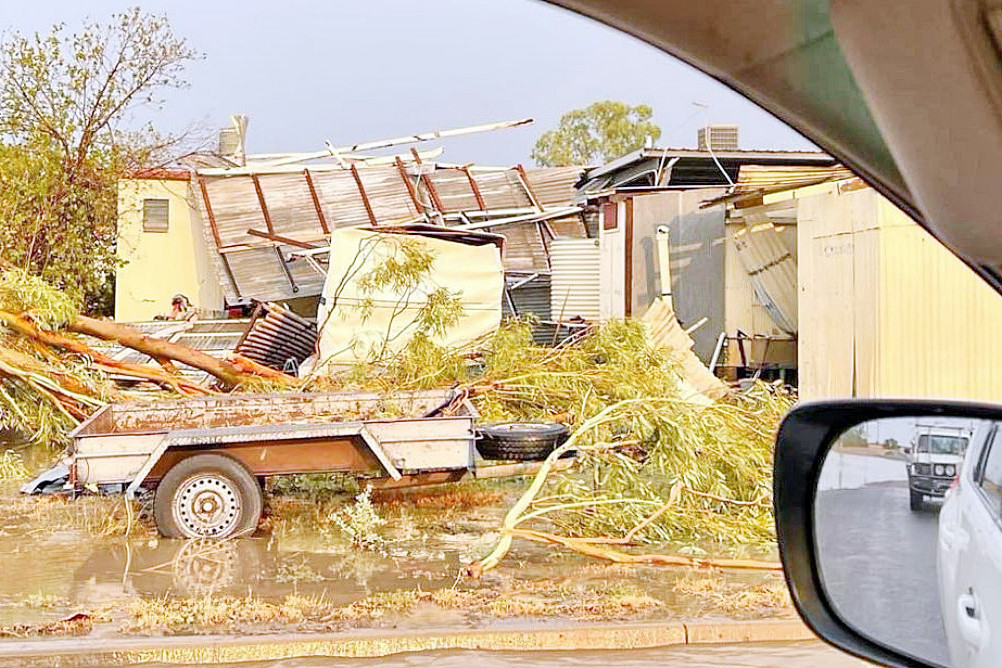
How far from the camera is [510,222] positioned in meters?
24.8

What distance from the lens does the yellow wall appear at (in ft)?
89.7

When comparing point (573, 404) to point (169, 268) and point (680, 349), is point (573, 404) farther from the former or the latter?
point (169, 268)

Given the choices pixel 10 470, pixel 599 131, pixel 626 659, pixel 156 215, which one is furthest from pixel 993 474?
pixel 599 131

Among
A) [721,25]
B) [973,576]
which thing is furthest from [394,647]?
[721,25]

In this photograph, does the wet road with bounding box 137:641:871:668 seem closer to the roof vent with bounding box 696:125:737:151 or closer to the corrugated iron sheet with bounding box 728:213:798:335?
the corrugated iron sheet with bounding box 728:213:798:335

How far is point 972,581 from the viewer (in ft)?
6.02

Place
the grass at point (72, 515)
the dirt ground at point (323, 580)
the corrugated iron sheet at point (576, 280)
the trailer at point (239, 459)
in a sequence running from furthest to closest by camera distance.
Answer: the corrugated iron sheet at point (576, 280) → the grass at point (72, 515) → the trailer at point (239, 459) → the dirt ground at point (323, 580)

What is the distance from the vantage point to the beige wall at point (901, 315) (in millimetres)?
11891

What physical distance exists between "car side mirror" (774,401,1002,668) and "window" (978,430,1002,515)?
0.02 meters

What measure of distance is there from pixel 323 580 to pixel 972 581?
6582mm

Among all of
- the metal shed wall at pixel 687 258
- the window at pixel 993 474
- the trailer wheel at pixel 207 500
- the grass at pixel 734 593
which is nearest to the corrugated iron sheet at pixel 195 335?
the trailer wheel at pixel 207 500

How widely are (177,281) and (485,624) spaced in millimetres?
23010

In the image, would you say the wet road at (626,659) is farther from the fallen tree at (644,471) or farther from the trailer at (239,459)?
the trailer at (239,459)

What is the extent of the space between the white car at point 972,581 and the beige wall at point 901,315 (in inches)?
399
